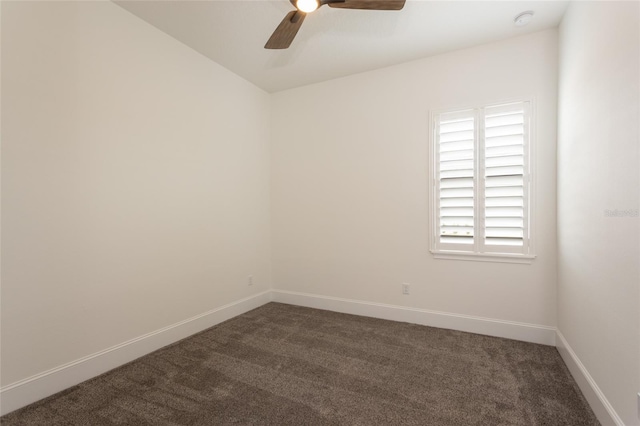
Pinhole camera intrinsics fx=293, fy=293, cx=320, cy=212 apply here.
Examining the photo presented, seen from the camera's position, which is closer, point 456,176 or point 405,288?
point 456,176

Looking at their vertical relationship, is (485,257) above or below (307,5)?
below

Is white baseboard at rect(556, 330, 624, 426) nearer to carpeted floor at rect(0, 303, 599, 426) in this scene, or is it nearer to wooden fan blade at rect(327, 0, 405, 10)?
carpeted floor at rect(0, 303, 599, 426)

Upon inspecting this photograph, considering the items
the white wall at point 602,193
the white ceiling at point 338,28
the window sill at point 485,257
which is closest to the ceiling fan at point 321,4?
the white ceiling at point 338,28

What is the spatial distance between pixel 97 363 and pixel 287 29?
2.93 m

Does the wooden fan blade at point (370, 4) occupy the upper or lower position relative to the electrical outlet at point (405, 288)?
upper

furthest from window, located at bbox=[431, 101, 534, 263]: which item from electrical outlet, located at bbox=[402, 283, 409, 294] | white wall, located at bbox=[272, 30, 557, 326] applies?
electrical outlet, located at bbox=[402, 283, 409, 294]

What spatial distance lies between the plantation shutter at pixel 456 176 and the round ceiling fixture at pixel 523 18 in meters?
0.79

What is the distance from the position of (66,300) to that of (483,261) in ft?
11.8

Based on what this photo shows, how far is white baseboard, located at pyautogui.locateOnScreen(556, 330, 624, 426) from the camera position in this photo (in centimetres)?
161

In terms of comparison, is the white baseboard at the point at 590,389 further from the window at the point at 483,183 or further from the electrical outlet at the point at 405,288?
the electrical outlet at the point at 405,288

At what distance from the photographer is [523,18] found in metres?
2.53

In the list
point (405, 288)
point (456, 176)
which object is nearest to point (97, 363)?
point (405, 288)

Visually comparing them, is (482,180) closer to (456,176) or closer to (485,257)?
(456,176)

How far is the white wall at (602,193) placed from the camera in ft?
4.71
